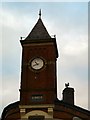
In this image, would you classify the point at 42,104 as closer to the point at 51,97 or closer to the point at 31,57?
the point at 51,97

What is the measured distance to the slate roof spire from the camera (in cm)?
3753

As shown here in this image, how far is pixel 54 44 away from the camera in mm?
36688

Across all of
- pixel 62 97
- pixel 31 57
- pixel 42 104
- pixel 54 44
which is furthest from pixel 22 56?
pixel 62 97

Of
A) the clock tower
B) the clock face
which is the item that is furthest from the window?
the clock face

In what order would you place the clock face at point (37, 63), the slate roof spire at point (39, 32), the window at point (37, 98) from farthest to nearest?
1. the slate roof spire at point (39, 32)
2. the clock face at point (37, 63)
3. the window at point (37, 98)

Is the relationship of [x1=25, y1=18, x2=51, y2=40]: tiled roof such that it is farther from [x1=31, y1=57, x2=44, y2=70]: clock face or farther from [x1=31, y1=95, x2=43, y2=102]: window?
[x1=31, y1=95, x2=43, y2=102]: window

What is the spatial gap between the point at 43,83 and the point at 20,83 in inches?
107

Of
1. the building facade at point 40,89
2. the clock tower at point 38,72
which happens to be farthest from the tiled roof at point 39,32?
the building facade at point 40,89

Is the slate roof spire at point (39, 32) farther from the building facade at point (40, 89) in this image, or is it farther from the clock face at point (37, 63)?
the clock face at point (37, 63)

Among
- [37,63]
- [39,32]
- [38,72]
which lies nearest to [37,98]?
[38,72]

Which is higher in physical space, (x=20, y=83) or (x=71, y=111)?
(x=20, y=83)

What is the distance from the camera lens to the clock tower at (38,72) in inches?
1352

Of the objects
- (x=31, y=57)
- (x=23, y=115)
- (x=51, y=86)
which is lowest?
(x=23, y=115)

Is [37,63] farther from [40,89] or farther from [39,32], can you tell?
[39,32]
